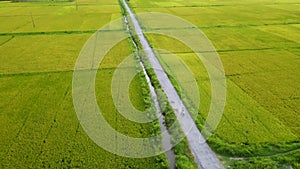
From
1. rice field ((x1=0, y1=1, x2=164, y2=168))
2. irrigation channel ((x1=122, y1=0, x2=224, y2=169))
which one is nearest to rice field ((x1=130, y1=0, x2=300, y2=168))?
irrigation channel ((x1=122, y1=0, x2=224, y2=169))

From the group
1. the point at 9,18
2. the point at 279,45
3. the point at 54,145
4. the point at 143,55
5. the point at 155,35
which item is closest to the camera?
the point at 54,145

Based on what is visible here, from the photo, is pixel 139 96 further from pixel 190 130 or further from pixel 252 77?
pixel 252 77

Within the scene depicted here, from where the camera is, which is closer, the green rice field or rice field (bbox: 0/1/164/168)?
rice field (bbox: 0/1/164/168)

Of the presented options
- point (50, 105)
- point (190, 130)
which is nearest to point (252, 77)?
point (190, 130)

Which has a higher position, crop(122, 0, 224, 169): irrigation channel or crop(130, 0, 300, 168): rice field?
crop(130, 0, 300, 168): rice field

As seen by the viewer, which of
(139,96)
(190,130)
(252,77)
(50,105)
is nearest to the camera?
(190,130)

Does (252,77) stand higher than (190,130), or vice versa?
(252,77)

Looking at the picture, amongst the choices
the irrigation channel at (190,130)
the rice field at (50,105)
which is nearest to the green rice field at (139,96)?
the rice field at (50,105)

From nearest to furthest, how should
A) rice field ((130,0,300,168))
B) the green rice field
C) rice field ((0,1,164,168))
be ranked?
rice field ((0,1,164,168))
the green rice field
rice field ((130,0,300,168))

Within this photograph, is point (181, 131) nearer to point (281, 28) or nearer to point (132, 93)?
point (132, 93)

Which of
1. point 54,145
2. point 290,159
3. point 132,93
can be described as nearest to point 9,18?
point 132,93

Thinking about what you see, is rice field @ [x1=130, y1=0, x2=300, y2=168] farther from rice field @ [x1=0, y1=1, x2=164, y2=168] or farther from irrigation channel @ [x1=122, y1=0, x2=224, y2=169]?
rice field @ [x1=0, y1=1, x2=164, y2=168]
